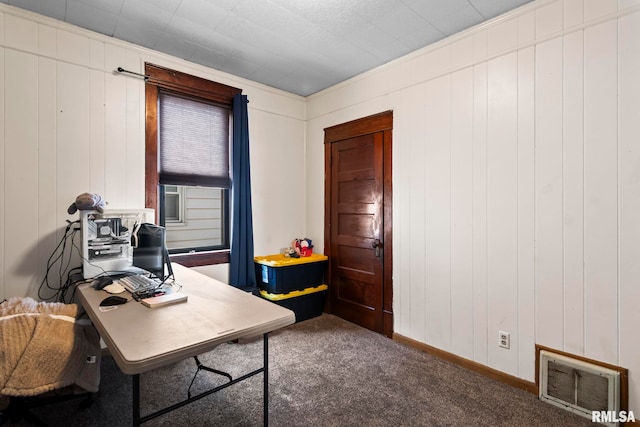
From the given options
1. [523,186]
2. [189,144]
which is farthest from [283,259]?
[523,186]

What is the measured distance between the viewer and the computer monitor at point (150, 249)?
79.4 inches

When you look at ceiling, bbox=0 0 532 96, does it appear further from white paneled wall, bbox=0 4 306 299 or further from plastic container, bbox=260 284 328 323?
plastic container, bbox=260 284 328 323

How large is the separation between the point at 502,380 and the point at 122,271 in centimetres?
294

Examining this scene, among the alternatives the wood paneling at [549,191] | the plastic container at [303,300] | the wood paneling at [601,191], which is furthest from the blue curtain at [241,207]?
the wood paneling at [601,191]

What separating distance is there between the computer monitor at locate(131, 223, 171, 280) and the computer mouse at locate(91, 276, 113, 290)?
185 mm

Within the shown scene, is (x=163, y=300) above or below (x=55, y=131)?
below

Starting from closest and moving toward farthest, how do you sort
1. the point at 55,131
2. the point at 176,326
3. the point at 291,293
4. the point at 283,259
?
the point at 176,326
the point at 55,131
the point at 291,293
the point at 283,259

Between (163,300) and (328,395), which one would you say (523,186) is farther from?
(163,300)

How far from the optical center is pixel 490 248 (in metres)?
2.42

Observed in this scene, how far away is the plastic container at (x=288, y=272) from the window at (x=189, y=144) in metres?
0.44

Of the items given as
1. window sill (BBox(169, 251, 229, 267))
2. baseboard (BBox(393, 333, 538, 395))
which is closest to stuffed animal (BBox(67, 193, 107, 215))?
window sill (BBox(169, 251, 229, 267))

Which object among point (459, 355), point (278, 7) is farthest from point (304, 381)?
point (278, 7)

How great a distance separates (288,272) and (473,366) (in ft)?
6.25

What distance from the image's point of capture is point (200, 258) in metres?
3.20
